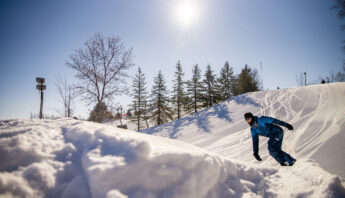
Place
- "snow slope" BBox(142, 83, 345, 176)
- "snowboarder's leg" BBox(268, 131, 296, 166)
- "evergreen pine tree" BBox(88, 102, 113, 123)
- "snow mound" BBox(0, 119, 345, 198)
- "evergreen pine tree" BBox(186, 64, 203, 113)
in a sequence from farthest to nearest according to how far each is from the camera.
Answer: "evergreen pine tree" BBox(186, 64, 203, 113) < "evergreen pine tree" BBox(88, 102, 113, 123) < "snow slope" BBox(142, 83, 345, 176) < "snowboarder's leg" BBox(268, 131, 296, 166) < "snow mound" BBox(0, 119, 345, 198)

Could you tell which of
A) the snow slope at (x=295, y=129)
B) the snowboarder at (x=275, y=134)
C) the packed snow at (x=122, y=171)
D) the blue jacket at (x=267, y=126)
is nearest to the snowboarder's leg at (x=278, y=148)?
the snowboarder at (x=275, y=134)

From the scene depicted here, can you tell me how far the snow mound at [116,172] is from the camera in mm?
1353

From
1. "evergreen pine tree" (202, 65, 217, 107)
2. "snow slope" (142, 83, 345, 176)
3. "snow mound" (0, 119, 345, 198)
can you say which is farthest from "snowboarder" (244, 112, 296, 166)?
"evergreen pine tree" (202, 65, 217, 107)

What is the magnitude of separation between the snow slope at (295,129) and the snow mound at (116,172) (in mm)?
2299

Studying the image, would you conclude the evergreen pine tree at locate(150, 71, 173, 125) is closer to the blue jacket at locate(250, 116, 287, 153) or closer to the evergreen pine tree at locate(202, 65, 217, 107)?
the evergreen pine tree at locate(202, 65, 217, 107)

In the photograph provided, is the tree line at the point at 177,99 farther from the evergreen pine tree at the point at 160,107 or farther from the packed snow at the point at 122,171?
the packed snow at the point at 122,171

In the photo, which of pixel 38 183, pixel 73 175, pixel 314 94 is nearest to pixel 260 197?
pixel 73 175

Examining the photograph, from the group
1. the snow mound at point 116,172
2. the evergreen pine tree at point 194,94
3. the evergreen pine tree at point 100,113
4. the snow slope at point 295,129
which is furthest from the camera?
the evergreen pine tree at point 194,94

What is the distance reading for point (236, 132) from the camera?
8.38 m

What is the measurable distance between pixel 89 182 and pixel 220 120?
10.8m

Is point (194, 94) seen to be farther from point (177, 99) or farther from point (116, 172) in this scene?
point (116, 172)

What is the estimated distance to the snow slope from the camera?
453cm

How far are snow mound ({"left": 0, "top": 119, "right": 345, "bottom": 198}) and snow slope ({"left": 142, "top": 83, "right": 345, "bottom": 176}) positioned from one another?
7.54ft

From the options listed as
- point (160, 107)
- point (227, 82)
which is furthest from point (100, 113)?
point (227, 82)
